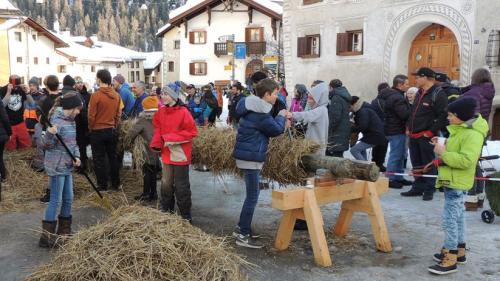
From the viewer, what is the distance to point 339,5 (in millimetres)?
16906

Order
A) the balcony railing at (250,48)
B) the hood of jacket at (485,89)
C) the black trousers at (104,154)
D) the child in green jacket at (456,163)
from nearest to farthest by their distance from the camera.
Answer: the child in green jacket at (456,163) < the hood of jacket at (485,89) < the black trousers at (104,154) < the balcony railing at (250,48)

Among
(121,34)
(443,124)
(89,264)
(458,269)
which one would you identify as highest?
(121,34)

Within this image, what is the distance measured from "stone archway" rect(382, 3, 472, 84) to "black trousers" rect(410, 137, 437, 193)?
6910 mm

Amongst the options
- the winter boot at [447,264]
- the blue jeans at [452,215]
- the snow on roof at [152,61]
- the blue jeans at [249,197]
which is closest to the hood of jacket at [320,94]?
the blue jeans at [249,197]

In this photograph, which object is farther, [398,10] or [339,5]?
[339,5]

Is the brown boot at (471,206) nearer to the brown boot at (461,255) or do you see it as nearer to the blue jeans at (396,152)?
the blue jeans at (396,152)

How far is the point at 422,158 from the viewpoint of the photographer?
22.7ft

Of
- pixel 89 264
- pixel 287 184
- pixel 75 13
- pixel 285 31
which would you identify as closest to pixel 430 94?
pixel 287 184

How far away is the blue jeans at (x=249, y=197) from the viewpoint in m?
4.91

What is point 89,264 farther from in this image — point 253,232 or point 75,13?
point 75,13

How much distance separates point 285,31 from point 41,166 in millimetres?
13449

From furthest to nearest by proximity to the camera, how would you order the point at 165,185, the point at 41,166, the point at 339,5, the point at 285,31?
the point at 285,31 → the point at 339,5 → the point at 41,166 → the point at 165,185

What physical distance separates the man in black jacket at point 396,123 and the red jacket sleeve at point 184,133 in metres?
3.54

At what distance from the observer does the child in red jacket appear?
17.4 feet
